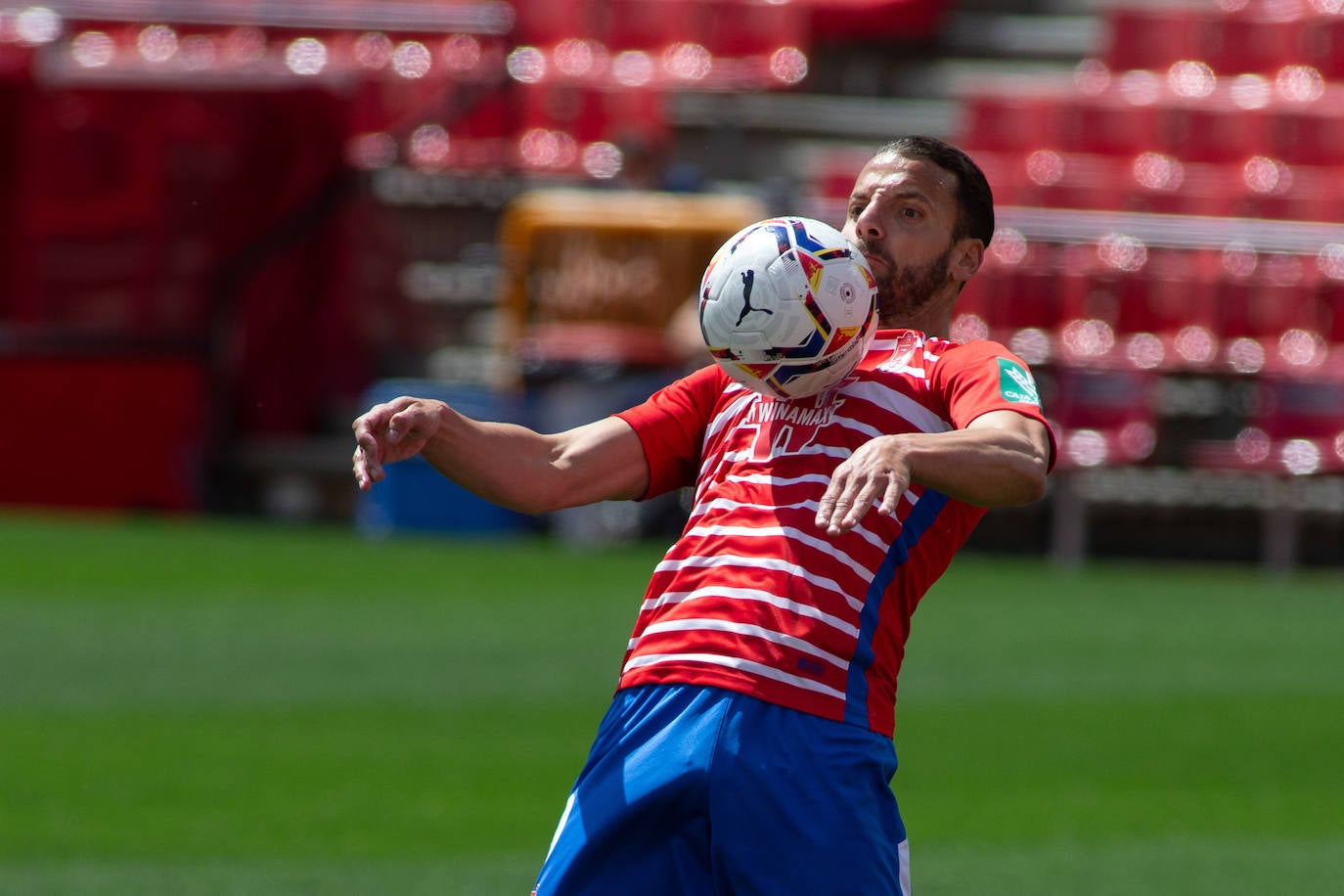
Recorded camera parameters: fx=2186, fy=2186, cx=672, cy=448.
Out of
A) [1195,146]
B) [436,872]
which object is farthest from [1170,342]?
[436,872]

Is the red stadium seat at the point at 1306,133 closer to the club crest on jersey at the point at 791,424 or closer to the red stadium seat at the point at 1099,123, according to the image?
the red stadium seat at the point at 1099,123

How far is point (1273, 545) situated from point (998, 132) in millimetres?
4414

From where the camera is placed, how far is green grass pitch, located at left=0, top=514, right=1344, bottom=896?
6.96 m

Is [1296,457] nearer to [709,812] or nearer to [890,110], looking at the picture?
[890,110]

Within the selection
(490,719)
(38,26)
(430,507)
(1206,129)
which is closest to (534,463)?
(490,719)

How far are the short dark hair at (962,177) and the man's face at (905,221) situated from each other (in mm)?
12

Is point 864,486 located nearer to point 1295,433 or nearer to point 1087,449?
point 1087,449

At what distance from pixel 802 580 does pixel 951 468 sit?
377 millimetres

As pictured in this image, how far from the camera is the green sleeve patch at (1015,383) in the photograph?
3.37 meters

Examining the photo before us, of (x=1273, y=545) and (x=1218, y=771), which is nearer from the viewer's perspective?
(x=1218, y=771)

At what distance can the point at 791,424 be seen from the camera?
11.7ft

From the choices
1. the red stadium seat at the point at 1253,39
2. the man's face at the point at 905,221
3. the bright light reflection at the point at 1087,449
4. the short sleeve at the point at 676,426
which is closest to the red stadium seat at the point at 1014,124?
the red stadium seat at the point at 1253,39

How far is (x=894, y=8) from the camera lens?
1945 centimetres

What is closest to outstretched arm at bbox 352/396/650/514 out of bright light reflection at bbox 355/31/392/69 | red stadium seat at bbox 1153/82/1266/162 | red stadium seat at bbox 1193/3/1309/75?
red stadium seat at bbox 1153/82/1266/162
